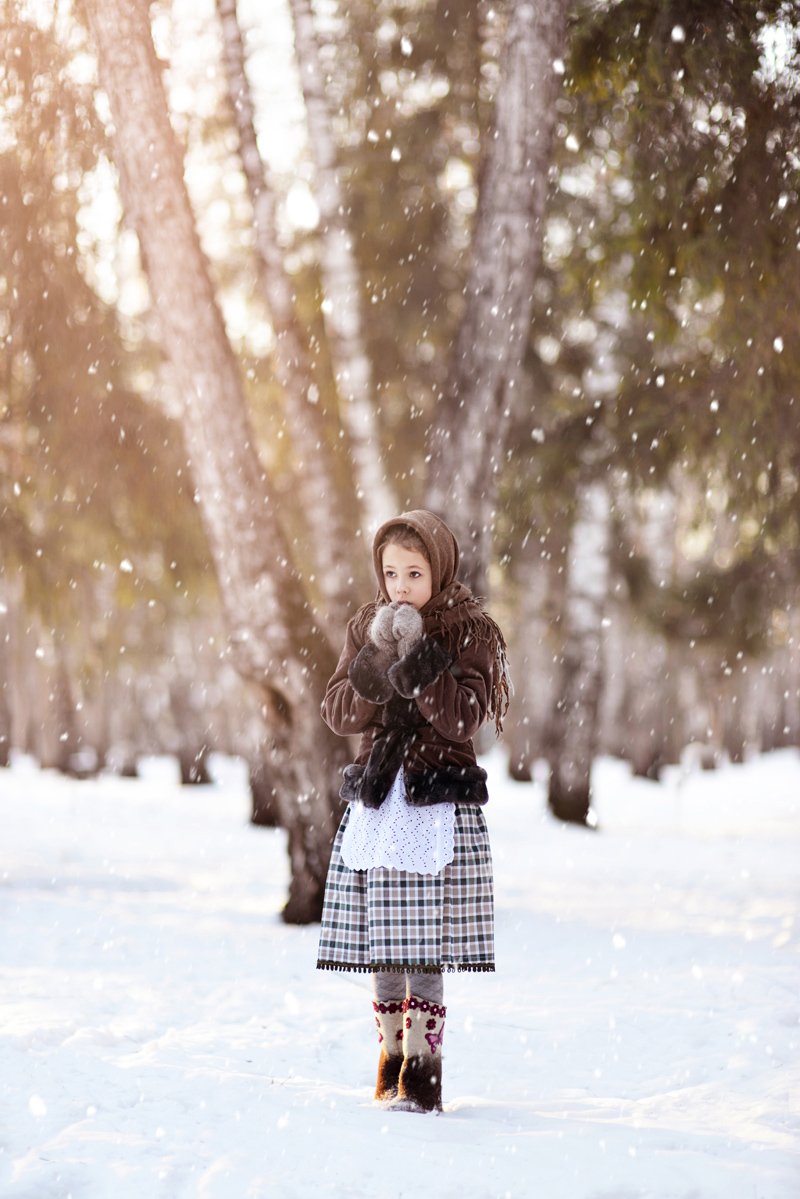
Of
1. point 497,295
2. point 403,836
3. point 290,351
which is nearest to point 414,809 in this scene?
point 403,836

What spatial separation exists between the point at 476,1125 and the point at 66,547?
10.1m

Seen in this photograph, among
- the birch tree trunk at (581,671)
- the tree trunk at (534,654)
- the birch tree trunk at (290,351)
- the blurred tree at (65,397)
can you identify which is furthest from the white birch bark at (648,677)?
the birch tree trunk at (290,351)

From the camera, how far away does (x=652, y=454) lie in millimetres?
9930

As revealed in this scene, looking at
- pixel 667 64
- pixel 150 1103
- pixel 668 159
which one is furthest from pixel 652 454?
pixel 150 1103

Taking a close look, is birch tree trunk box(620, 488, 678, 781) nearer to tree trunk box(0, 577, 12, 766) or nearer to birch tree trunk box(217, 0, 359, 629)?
birch tree trunk box(217, 0, 359, 629)

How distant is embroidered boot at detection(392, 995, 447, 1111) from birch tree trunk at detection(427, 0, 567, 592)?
13.3ft

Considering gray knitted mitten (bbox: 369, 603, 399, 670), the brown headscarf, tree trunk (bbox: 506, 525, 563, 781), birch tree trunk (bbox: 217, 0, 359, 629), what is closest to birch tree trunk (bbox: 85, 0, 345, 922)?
birch tree trunk (bbox: 217, 0, 359, 629)

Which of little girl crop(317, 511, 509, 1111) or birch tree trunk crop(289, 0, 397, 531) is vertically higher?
birch tree trunk crop(289, 0, 397, 531)

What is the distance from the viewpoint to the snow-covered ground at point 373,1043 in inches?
130

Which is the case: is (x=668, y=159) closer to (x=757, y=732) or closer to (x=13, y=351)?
(x=13, y=351)

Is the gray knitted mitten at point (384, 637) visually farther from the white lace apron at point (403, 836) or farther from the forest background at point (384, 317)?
the forest background at point (384, 317)

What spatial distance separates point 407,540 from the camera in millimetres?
3834

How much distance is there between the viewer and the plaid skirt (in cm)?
370

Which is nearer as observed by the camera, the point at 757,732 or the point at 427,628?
the point at 427,628
